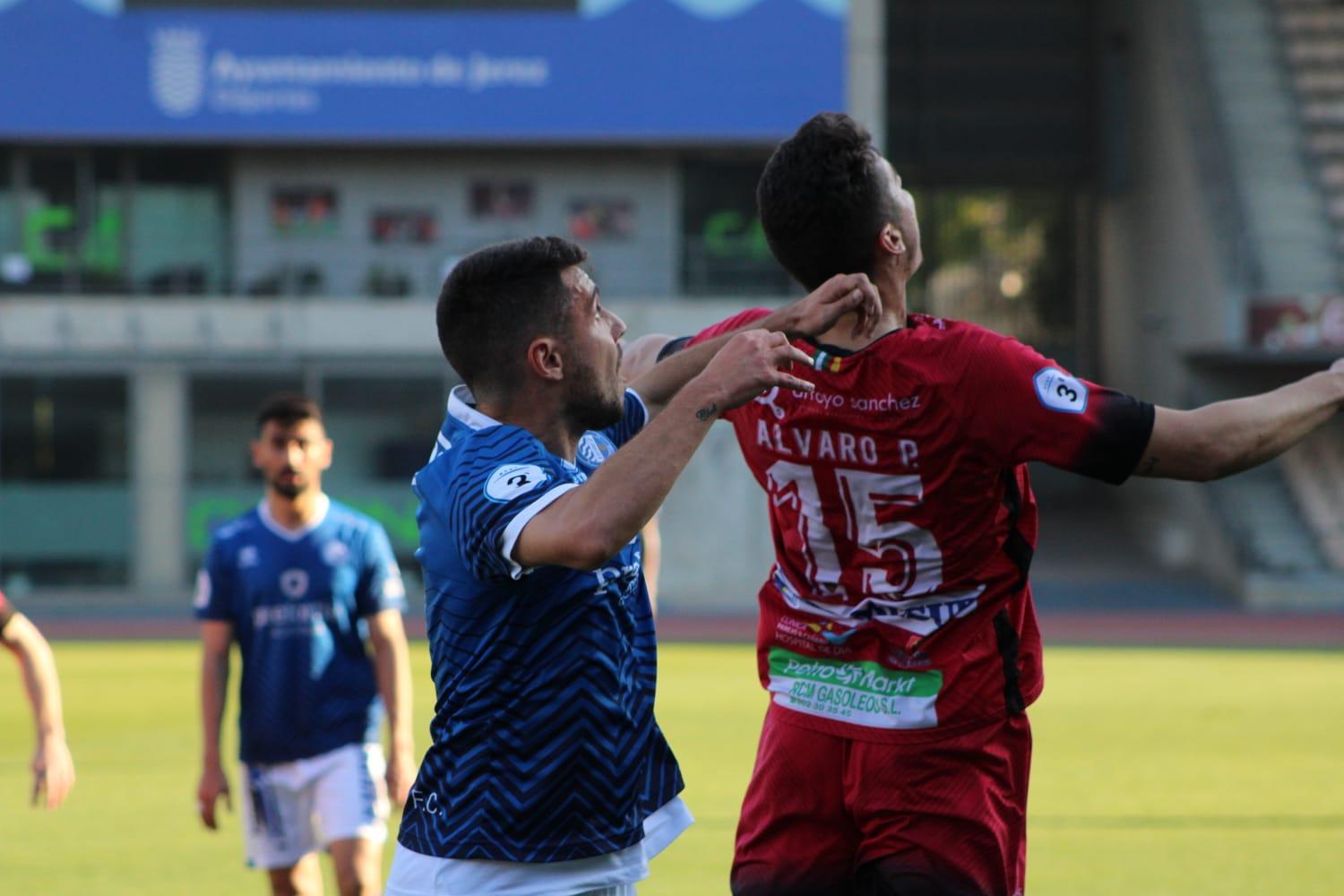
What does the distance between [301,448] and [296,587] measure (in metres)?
0.54

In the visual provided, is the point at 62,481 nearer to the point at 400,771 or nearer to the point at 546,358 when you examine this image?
the point at 400,771

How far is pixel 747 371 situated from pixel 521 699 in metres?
0.74

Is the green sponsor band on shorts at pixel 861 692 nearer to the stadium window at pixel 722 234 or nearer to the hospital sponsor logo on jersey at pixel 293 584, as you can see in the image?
the hospital sponsor logo on jersey at pixel 293 584

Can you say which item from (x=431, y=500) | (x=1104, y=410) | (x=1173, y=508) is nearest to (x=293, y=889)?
(x=431, y=500)

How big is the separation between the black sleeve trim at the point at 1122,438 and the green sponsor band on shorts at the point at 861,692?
0.62 metres

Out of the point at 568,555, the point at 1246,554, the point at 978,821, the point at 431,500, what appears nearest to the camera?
the point at 568,555

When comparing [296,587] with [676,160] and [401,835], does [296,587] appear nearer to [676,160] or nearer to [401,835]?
[401,835]

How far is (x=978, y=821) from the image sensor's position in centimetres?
376

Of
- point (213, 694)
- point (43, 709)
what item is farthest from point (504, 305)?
point (213, 694)

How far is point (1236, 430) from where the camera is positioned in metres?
3.37

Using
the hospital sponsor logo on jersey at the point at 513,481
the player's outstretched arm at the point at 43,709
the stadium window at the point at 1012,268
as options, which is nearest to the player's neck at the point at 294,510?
the player's outstretched arm at the point at 43,709

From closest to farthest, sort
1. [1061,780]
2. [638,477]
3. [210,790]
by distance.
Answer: [638,477] → [210,790] → [1061,780]

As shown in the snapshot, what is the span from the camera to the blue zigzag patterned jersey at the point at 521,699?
320 cm

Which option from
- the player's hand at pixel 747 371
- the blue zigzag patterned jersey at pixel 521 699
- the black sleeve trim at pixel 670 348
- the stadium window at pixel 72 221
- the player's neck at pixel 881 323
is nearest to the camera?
the player's hand at pixel 747 371
